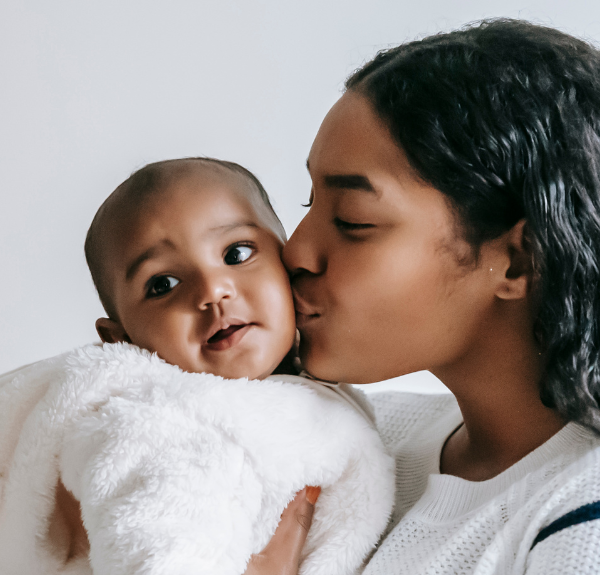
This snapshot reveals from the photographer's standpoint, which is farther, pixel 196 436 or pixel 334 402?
pixel 334 402

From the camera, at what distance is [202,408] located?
34.0 inches

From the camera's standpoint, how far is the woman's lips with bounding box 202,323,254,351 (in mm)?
973

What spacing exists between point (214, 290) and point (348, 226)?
241 millimetres

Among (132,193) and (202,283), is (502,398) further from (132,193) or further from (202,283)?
(132,193)

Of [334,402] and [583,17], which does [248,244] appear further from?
[583,17]

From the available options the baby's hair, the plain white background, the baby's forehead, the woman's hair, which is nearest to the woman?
the woman's hair

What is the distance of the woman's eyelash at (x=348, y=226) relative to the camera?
99 centimetres

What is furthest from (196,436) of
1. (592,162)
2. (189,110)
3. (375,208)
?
(189,110)

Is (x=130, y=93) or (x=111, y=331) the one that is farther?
(x=130, y=93)

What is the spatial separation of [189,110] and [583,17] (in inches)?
51.0

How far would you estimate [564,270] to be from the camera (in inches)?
36.9

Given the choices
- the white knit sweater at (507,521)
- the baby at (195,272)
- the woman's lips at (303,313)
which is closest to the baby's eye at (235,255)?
the baby at (195,272)

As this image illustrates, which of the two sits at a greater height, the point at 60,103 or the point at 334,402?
the point at 60,103

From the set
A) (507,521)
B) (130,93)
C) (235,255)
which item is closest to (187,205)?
(235,255)
